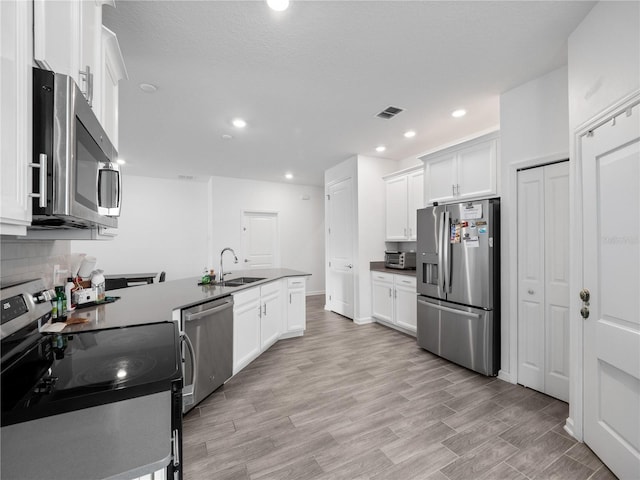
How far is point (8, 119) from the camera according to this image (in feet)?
2.31

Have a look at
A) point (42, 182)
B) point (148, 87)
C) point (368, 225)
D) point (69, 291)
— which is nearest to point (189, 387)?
point (42, 182)

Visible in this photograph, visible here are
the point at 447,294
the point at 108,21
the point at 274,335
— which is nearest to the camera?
the point at 108,21

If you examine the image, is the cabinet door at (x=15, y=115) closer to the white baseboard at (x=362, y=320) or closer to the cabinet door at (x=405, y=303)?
the cabinet door at (x=405, y=303)

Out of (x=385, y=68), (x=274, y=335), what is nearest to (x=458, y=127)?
(x=385, y=68)

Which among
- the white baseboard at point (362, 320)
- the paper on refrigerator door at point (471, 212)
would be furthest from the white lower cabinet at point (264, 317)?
the paper on refrigerator door at point (471, 212)

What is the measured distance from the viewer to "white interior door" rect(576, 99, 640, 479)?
1464 mm

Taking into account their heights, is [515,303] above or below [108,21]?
below

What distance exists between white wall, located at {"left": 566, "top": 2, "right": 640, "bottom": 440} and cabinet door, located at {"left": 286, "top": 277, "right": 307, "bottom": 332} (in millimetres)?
2883

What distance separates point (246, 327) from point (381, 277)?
2.40 m

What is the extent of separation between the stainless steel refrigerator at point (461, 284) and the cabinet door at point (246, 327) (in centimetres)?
197

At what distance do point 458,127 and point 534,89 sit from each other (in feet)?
3.60

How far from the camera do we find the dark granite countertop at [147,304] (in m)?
1.61

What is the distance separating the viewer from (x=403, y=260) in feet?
14.5

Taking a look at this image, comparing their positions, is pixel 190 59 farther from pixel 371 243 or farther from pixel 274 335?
pixel 371 243
